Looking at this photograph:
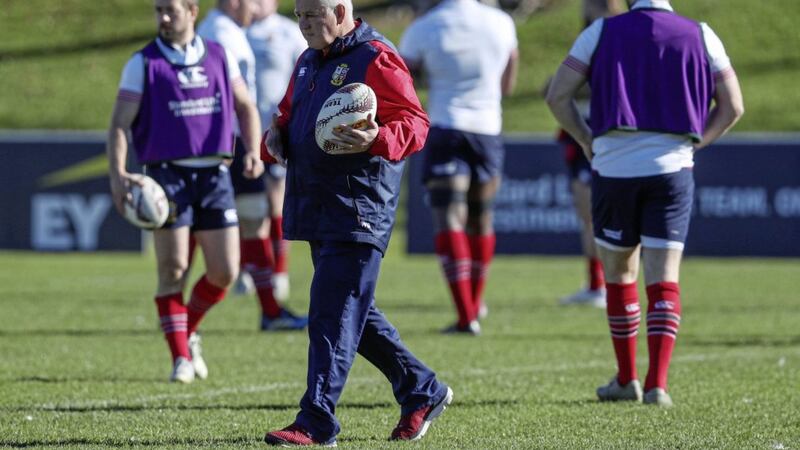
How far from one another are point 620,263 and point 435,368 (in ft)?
5.48

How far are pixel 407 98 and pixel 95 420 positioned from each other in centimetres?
205

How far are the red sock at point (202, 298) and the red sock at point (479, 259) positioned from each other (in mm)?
2809

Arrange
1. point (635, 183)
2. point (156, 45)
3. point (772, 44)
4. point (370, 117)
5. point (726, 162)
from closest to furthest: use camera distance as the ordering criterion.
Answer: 1. point (370, 117)
2. point (635, 183)
3. point (156, 45)
4. point (726, 162)
5. point (772, 44)

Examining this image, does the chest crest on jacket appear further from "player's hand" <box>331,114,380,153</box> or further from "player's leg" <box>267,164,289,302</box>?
"player's leg" <box>267,164,289,302</box>

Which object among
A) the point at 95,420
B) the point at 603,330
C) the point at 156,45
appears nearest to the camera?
the point at 95,420

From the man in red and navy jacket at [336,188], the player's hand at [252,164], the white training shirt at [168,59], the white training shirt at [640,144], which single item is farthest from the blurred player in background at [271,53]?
the man in red and navy jacket at [336,188]

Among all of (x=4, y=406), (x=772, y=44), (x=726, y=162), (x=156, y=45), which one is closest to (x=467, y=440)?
(x=4, y=406)

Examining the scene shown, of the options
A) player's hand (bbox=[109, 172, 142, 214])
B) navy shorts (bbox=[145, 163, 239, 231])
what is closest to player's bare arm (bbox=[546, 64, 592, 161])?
navy shorts (bbox=[145, 163, 239, 231])

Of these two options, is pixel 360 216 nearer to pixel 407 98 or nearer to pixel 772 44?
pixel 407 98

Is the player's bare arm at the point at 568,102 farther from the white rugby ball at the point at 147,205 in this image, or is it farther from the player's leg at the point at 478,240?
the player's leg at the point at 478,240

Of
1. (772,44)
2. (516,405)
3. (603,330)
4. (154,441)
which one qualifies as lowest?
(772,44)

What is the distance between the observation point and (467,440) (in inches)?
228

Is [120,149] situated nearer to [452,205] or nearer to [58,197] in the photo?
[452,205]

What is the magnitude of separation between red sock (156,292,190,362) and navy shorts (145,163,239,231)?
1.37 ft
